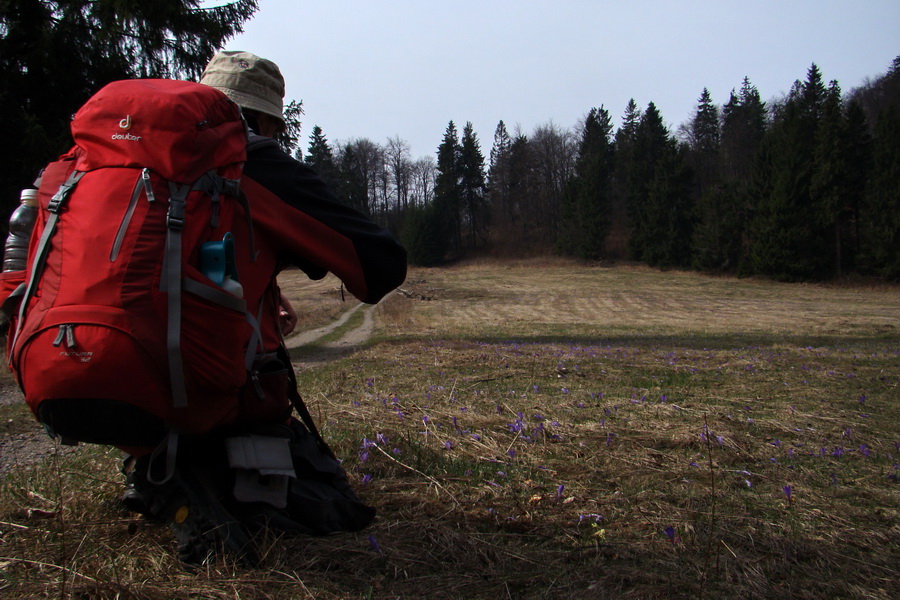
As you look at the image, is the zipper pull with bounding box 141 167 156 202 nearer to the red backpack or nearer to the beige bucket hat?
the red backpack

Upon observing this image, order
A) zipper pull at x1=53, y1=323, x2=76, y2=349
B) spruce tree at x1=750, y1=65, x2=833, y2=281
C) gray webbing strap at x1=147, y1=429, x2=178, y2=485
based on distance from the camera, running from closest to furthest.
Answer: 1. zipper pull at x1=53, y1=323, x2=76, y2=349
2. gray webbing strap at x1=147, y1=429, x2=178, y2=485
3. spruce tree at x1=750, y1=65, x2=833, y2=281

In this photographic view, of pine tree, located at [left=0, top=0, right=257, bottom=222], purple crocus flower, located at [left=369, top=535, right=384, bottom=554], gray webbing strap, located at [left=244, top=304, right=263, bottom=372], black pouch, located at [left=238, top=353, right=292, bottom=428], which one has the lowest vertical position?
purple crocus flower, located at [left=369, top=535, right=384, bottom=554]

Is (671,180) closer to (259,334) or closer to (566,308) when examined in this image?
(566,308)

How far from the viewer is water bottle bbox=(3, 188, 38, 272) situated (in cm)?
193

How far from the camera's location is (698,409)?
16.5ft

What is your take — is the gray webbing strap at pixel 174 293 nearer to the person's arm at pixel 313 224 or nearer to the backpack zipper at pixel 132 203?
the backpack zipper at pixel 132 203

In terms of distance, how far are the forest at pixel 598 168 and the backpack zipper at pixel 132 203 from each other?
11.5 m

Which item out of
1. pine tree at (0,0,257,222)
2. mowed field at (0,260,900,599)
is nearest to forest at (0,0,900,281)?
pine tree at (0,0,257,222)

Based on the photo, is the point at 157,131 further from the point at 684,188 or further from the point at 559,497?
the point at 684,188

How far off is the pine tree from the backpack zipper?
11.4 m

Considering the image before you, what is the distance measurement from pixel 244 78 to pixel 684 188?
6108 cm

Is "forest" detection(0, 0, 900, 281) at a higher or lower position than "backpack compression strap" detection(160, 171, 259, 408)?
higher

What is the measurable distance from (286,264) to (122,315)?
0.80 metres

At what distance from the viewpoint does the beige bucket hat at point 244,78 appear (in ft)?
7.45
